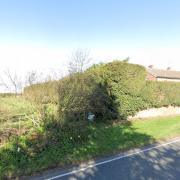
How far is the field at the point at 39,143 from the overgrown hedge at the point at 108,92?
43.8 inches

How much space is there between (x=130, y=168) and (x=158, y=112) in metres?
13.3

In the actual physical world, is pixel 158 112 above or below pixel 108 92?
below

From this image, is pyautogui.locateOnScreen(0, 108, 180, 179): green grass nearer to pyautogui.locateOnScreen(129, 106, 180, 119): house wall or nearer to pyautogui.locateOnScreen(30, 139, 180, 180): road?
pyautogui.locateOnScreen(30, 139, 180, 180): road

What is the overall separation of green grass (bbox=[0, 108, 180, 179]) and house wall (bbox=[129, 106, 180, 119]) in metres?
5.44

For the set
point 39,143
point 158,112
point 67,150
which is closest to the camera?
point 67,150

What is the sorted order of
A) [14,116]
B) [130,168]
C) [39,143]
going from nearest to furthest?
[130,168] → [39,143] → [14,116]

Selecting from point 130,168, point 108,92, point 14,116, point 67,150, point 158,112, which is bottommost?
point 158,112

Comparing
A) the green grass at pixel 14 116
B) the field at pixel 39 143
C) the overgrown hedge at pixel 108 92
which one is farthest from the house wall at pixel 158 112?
the green grass at pixel 14 116

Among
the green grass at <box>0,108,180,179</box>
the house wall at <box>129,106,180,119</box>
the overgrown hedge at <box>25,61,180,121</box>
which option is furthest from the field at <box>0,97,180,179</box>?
the house wall at <box>129,106,180,119</box>

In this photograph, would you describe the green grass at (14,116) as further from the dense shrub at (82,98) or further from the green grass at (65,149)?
the dense shrub at (82,98)

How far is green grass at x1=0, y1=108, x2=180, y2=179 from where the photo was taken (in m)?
7.20

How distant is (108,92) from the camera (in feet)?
49.6

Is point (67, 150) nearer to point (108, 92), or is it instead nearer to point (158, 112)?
point (108, 92)

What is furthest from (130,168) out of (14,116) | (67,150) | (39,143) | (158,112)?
(158,112)
